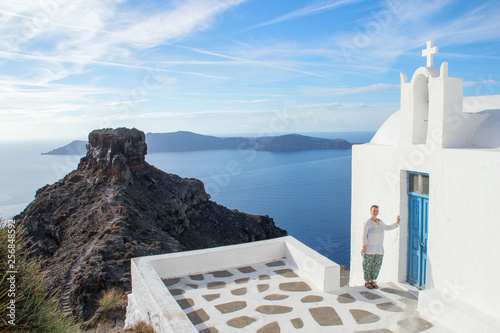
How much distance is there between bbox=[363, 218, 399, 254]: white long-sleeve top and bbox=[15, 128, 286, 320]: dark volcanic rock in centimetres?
1221

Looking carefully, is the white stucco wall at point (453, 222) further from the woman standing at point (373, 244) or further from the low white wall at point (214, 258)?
the low white wall at point (214, 258)

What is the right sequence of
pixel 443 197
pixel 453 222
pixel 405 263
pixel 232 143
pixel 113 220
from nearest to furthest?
pixel 453 222
pixel 443 197
pixel 405 263
pixel 113 220
pixel 232 143

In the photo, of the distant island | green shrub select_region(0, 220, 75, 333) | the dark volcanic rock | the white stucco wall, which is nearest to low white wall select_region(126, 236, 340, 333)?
green shrub select_region(0, 220, 75, 333)

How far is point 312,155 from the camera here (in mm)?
101125

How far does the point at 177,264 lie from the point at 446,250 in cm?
336

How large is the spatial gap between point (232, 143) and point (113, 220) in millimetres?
85658

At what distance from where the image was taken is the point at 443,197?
435cm

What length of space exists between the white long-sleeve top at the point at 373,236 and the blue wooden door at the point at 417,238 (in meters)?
0.48

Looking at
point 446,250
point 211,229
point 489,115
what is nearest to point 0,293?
point 446,250

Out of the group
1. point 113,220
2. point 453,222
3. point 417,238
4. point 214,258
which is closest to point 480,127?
point 453,222

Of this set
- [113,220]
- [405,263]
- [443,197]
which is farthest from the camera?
[113,220]

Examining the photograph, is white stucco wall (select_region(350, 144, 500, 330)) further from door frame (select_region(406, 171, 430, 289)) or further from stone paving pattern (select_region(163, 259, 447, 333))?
stone paving pattern (select_region(163, 259, 447, 333))

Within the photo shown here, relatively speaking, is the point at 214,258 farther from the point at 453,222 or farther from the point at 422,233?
A: the point at 453,222

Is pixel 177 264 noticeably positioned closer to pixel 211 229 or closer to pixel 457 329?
pixel 457 329
